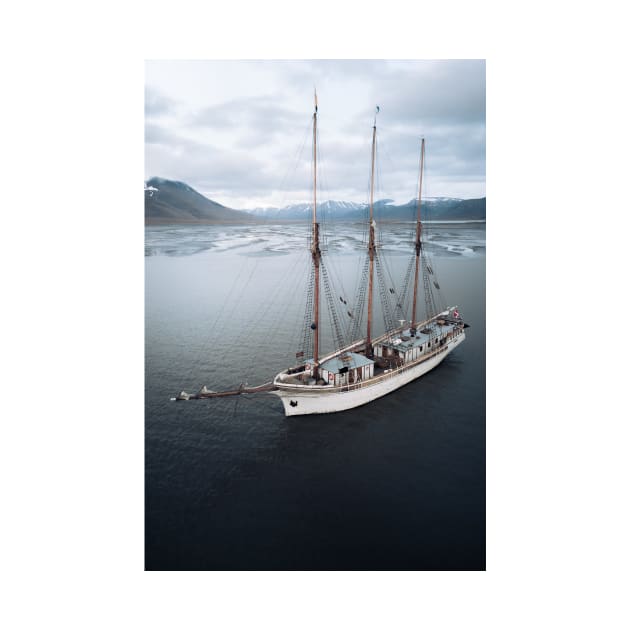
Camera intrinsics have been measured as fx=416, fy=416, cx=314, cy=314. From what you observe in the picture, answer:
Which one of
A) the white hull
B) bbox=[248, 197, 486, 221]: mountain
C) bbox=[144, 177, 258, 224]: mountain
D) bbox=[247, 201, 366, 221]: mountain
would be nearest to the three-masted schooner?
the white hull

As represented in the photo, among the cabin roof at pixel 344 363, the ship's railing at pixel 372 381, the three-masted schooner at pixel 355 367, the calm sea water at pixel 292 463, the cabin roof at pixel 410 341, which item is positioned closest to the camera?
the calm sea water at pixel 292 463

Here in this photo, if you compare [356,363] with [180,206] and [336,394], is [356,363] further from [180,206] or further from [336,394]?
[180,206]

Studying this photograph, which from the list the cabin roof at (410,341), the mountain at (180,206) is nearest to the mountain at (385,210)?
the mountain at (180,206)

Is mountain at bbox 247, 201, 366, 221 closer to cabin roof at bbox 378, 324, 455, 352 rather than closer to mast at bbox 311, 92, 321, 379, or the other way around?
mast at bbox 311, 92, 321, 379

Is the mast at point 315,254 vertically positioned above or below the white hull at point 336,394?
above

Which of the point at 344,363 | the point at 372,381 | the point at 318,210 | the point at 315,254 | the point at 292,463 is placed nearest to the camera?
the point at 292,463

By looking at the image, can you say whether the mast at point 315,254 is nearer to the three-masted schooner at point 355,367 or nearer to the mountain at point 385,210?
the three-masted schooner at point 355,367

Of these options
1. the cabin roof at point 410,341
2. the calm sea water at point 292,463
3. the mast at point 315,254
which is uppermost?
the mast at point 315,254

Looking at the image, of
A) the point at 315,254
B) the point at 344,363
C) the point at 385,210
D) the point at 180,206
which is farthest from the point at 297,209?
the point at 344,363
